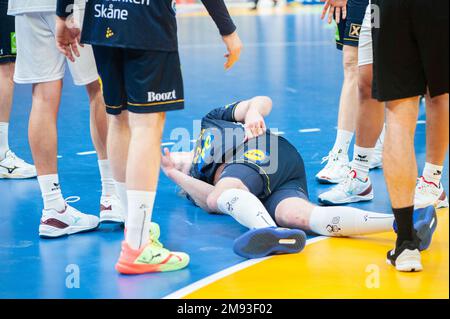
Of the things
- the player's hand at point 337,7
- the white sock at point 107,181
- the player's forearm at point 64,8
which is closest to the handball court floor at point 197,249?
the white sock at point 107,181

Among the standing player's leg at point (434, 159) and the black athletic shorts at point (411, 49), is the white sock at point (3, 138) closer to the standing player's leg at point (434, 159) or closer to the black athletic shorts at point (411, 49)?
the standing player's leg at point (434, 159)

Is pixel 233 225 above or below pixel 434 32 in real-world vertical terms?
below

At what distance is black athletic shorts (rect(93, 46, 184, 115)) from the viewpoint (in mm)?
3646

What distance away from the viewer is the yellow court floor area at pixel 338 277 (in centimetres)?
352

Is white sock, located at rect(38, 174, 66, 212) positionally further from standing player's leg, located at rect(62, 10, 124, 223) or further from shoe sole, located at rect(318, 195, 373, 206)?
shoe sole, located at rect(318, 195, 373, 206)

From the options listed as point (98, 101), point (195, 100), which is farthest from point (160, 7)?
point (195, 100)

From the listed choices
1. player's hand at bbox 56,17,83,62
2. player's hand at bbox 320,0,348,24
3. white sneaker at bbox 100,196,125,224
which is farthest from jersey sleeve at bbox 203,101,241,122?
player's hand at bbox 56,17,83,62

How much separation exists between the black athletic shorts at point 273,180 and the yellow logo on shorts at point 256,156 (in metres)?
0.05

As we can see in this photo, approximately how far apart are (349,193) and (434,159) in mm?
583

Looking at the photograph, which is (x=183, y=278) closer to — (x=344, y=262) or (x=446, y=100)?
(x=344, y=262)

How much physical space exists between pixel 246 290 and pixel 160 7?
49.5 inches

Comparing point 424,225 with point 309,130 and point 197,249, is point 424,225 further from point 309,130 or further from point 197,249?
point 309,130

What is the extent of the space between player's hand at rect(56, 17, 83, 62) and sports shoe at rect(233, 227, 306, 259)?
1.20 meters

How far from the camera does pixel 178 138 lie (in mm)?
6434
